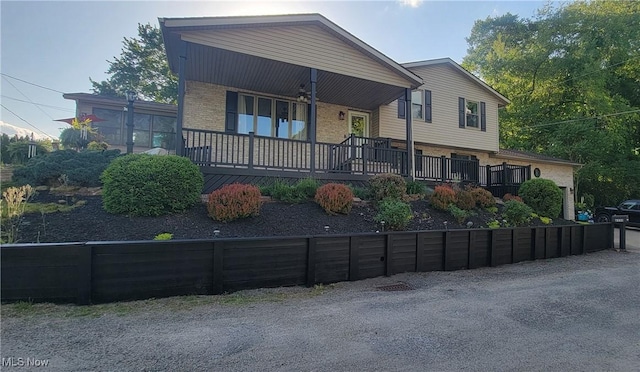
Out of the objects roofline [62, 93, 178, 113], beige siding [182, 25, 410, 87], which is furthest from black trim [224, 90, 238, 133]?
roofline [62, 93, 178, 113]

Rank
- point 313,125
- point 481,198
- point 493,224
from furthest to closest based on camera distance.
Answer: point 481,198 < point 313,125 < point 493,224

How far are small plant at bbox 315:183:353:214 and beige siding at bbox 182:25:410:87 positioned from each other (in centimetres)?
446

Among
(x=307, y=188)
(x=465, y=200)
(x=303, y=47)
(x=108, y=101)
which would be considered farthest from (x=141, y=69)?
(x=465, y=200)

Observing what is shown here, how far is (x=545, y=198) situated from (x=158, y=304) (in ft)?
42.4

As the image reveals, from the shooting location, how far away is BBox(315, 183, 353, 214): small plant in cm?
764

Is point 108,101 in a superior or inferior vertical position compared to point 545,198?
superior

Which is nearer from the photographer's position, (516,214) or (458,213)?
(458,213)

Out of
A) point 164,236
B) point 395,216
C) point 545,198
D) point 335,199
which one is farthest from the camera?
point 545,198

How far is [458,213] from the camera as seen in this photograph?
879 centimetres

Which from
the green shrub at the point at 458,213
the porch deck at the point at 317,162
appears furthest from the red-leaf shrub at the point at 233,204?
the green shrub at the point at 458,213

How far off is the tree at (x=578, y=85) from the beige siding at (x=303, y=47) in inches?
684

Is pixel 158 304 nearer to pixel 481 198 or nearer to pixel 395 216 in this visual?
pixel 395 216

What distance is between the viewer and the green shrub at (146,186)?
608 centimetres

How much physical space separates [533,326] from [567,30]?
91.4 feet
